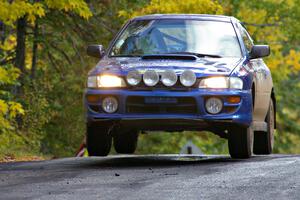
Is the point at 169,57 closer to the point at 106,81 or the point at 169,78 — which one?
the point at 169,78

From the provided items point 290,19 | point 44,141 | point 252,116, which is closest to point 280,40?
point 290,19

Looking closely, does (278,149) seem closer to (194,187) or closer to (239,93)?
(239,93)

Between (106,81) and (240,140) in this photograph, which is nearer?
(106,81)

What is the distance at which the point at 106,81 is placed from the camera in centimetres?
1305

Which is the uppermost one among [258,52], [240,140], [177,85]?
[258,52]

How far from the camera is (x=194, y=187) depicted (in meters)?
10.0

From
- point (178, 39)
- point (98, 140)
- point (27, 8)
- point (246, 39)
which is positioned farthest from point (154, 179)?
point (27, 8)

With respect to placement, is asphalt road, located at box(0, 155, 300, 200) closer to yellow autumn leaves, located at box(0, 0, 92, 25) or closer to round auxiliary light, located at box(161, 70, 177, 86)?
round auxiliary light, located at box(161, 70, 177, 86)

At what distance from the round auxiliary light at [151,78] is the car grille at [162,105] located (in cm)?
18

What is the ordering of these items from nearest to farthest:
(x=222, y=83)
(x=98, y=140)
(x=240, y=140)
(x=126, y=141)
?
1. (x=222, y=83)
2. (x=240, y=140)
3. (x=98, y=140)
4. (x=126, y=141)

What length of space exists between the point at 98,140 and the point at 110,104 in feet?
3.08

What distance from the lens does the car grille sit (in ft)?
42.0

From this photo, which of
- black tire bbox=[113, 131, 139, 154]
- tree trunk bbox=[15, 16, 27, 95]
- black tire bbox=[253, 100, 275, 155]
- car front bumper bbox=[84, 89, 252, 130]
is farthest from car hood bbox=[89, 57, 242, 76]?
tree trunk bbox=[15, 16, 27, 95]

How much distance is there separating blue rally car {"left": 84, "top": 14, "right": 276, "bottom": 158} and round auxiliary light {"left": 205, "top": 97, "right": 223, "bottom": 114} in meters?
0.01
